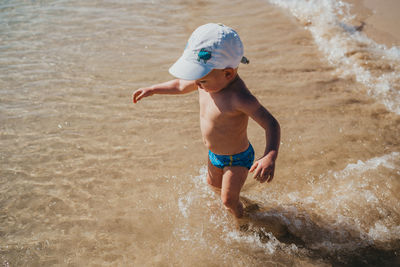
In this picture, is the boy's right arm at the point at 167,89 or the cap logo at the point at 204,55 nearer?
the cap logo at the point at 204,55

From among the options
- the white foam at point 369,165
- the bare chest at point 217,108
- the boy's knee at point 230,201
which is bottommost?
the white foam at point 369,165

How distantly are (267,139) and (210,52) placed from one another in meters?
0.61

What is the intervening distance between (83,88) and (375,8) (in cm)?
474

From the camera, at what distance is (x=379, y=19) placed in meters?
5.41

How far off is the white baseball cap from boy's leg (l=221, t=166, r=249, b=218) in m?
0.78

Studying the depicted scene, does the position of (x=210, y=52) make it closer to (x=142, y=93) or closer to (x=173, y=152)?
(x=142, y=93)

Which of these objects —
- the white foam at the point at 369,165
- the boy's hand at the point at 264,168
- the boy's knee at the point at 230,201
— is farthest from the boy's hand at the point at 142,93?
the white foam at the point at 369,165

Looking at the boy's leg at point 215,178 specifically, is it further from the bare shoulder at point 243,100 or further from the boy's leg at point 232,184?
A: the bare shoulder at point 243,100

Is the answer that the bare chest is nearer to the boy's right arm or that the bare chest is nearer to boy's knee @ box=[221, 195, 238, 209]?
the boy's right arm

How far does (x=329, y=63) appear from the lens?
4.65m

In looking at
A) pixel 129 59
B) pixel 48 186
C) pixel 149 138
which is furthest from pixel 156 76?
pixel 48 186

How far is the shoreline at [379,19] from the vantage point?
16.3 ft

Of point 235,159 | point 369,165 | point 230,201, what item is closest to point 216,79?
point 235,159

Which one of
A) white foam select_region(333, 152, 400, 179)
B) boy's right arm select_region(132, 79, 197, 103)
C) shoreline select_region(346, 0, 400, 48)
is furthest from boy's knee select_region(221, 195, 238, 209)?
shoreline select_region(346, 0, 400, 48)
